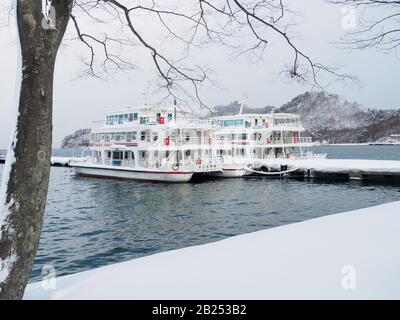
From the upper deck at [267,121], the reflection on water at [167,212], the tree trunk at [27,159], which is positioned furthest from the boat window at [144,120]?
the tree trunk at [27,159]

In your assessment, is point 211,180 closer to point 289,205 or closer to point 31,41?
point 289,205

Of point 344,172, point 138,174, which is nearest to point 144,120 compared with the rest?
point 138,174

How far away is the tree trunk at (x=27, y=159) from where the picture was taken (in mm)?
2836

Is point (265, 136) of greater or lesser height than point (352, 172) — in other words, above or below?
above

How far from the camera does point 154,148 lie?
108 feet

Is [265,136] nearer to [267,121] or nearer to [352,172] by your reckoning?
[267,121]

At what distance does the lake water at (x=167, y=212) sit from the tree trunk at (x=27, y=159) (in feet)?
21.0

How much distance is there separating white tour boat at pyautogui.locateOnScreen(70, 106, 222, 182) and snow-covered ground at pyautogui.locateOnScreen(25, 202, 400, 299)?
26153 millimetres

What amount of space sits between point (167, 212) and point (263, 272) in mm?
14588

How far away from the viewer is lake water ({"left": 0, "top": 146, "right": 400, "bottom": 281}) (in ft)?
37.2

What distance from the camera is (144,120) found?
116 feet

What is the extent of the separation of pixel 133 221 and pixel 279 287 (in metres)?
13.1

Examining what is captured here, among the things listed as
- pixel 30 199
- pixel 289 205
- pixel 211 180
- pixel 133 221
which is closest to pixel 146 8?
pixel 30 199

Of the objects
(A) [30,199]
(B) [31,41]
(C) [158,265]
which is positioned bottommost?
(C) [158,265]
